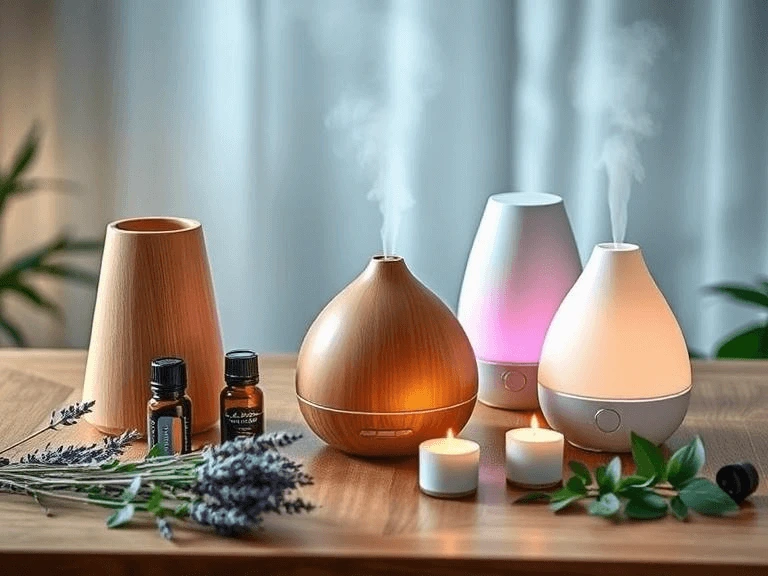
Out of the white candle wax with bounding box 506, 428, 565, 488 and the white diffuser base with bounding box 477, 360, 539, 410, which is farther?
the white diffuser base with bounding box 477, 360, 539, 410

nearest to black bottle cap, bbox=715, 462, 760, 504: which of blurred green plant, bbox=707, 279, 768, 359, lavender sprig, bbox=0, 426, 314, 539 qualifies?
lavender sprig, bbox=0, 426, 314, 539

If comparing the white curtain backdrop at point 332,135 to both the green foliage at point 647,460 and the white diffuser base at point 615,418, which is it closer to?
the white diffuser base at point 615,418

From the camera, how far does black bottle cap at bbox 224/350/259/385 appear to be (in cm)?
120

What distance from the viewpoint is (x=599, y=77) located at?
8.40 feet

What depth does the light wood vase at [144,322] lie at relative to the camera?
1265 mm

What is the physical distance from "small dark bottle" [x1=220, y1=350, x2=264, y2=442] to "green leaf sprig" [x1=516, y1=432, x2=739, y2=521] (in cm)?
29

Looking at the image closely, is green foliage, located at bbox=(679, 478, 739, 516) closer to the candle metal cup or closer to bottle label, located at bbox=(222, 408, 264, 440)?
the candle metal cup

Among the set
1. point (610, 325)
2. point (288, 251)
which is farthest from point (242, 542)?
point (288, 251)

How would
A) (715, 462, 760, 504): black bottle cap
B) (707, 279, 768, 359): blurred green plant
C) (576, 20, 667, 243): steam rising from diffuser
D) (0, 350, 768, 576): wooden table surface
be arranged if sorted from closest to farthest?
(0, 350, 768, 576): wooden table surface → (715, 462, 760, 504): black bottle cap → (707, 279, 768, 359): blurred green plant → (576, 20, 667, 243): steam rising from diffuser

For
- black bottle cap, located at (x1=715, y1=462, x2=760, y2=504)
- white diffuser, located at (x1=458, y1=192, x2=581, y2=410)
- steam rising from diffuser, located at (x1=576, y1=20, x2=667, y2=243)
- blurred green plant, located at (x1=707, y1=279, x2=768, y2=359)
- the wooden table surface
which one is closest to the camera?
the wooden table surface

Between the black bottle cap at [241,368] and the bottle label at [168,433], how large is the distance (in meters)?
0.06

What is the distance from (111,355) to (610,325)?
0.50 meters

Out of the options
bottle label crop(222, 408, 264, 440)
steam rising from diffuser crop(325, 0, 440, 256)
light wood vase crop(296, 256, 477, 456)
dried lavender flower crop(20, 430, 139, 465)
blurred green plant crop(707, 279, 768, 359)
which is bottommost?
blurred green plant crop(707, 279, 768, 359)

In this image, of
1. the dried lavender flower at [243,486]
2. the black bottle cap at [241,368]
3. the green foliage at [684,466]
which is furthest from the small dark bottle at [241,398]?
the green foliage at [684,466]
